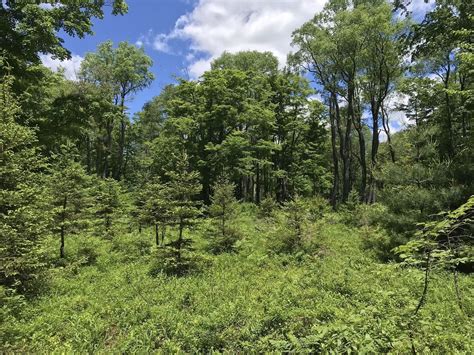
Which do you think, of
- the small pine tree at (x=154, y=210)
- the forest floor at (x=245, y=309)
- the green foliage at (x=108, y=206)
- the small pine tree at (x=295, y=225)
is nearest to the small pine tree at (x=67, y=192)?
the forest floor at (x=245, y=309)

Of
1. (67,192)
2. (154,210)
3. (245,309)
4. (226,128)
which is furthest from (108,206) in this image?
(226,128)

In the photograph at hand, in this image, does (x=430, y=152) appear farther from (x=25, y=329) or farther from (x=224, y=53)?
(x=224, y=53)

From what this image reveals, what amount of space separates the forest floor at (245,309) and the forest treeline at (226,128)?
1186mm

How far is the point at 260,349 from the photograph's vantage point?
201 inches

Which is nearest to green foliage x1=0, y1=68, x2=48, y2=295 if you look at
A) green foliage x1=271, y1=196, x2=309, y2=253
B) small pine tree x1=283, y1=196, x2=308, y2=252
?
green foliage x1=271, y1=196, x2=309, y2=253

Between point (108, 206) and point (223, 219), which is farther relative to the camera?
point (108, 206)

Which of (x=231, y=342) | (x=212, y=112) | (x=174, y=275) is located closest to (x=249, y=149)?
(x=212, y=112)

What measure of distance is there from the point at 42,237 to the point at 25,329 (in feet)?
8.50

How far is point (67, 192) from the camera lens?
10.5 metres

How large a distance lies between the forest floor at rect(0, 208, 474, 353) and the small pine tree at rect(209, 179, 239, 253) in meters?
1.38

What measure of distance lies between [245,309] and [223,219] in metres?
6.05

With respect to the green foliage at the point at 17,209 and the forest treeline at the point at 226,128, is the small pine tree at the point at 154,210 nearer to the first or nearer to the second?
the forest treeline at the point at 226,128

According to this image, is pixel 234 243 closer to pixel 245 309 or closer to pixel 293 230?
pixel 293 230

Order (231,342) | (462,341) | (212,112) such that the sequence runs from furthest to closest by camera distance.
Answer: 1. (212,112)
2. (231,342)
3. (462,341)
